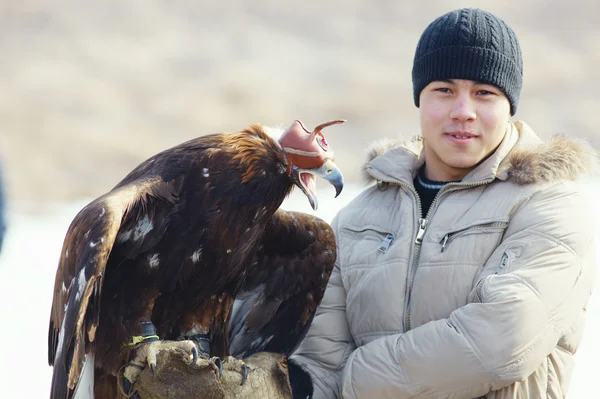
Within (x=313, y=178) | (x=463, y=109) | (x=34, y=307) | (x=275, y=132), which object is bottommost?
(x=34, y=307)

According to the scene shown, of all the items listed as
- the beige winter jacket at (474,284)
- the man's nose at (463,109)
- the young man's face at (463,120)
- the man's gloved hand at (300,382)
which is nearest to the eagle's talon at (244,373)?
the man's gloved hand at (300,382)

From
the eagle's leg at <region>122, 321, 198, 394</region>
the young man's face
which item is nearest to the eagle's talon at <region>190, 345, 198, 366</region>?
the eagle's leg at <region>122, 321, 198, 394</region>

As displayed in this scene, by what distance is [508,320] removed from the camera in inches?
128

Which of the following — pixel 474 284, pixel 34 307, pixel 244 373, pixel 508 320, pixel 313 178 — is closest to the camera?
pixel 508 320

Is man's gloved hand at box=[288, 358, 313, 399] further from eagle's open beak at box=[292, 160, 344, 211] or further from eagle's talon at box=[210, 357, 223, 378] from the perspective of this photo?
eagle's open beak at box=[292, 160, 344, 211]

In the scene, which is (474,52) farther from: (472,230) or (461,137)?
(472,230)

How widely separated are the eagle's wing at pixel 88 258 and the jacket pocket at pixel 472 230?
0.99 meters

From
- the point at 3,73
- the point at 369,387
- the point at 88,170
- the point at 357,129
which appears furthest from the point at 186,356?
the point at 3,73

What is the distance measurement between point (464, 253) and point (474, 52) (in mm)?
752

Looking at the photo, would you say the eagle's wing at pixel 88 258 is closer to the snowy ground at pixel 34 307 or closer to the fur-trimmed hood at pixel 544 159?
the fur-trimmed hood at pixel 544 159

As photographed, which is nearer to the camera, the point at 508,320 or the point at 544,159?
the point at 508,320

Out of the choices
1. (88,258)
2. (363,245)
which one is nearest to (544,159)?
(363,245)

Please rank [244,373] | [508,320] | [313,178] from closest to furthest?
[508,320] → [244,373] → [313,178]

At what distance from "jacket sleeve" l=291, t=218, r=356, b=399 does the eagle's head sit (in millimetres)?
571
